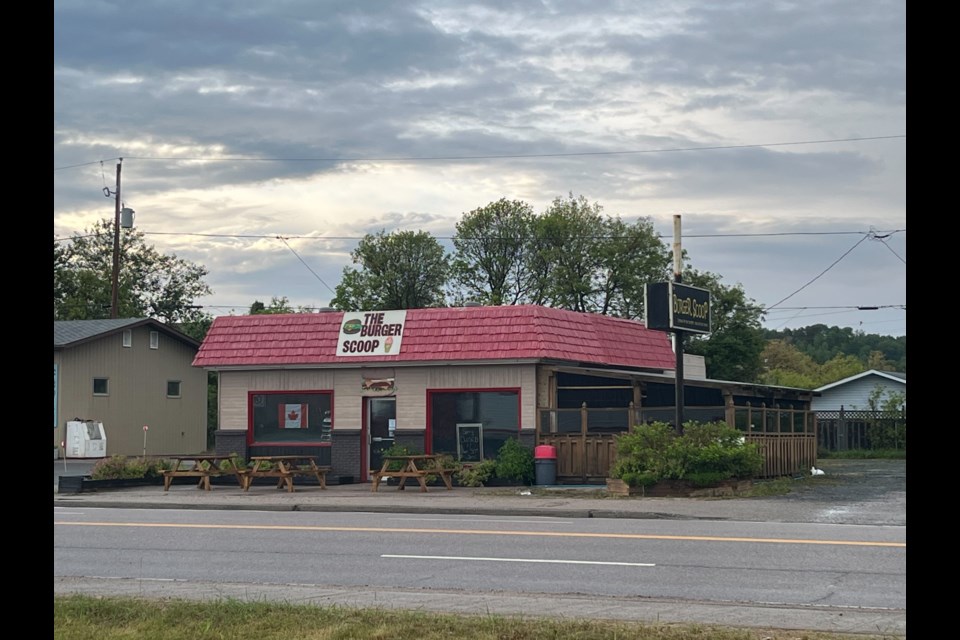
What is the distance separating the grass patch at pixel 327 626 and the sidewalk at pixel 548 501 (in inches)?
416

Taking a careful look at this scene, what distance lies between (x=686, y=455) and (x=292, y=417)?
12356mm

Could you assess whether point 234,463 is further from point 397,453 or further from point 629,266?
point 629,266

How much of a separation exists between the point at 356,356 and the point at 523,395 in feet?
16.3

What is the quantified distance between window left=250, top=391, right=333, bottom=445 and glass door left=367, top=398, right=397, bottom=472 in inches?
46.3

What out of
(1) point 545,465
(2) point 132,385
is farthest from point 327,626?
(2) point 132,385

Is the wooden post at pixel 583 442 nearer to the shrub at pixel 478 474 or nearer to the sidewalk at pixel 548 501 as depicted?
the sidewalk at pixel 548 501

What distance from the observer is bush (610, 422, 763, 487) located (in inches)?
963

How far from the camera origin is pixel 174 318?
83062mm

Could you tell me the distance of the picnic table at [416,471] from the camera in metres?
27.2

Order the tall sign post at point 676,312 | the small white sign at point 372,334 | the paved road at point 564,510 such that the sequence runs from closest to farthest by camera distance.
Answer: the paved road at point 564,510 → the tall sign post at point 676,312 → the small white sign at point 372,334

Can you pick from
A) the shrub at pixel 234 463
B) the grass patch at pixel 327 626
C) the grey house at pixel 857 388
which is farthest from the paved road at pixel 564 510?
the grey house at pixel 857 388

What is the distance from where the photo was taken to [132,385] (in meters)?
48.9

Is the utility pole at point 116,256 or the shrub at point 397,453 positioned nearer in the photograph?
the shrub at point 397,453
